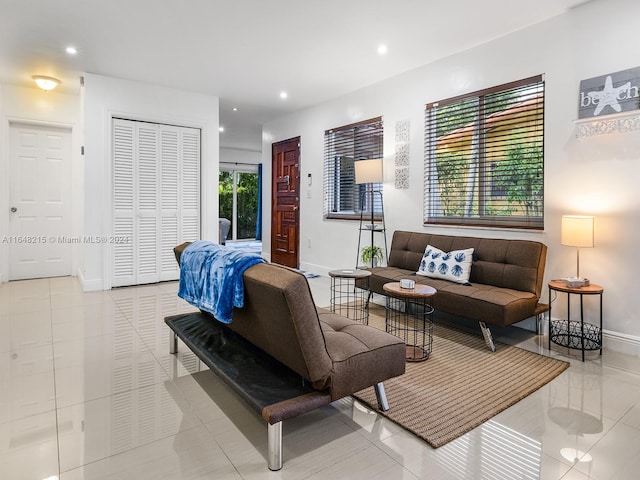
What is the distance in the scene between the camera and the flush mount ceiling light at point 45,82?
499 cm

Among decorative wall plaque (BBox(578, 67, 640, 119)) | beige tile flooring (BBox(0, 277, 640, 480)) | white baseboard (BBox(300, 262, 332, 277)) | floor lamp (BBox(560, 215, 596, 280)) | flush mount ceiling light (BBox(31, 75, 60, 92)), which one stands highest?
flush mount ceiling light (BBox(31, 75, 60, 92))

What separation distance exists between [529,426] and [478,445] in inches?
14.6

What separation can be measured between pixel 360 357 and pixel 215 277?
87 cm

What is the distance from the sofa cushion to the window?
2.31 metres

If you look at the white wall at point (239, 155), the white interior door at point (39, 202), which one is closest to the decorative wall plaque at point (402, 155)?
the white interior door at point (39, 202)

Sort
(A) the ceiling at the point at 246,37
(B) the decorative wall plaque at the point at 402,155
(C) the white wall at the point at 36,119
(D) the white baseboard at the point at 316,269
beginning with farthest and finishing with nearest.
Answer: (D) the white baseboard at the point at 316,269
(C) the white wall at the point at 36,119
(B) the decorative wall plaque at the point at 402,155
(A) the ceiling at the point at 246,37

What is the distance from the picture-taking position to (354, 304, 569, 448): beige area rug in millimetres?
2021

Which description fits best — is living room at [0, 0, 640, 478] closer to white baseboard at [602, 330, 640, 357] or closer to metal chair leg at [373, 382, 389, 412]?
white baseboard at [602, 330, 640, 357]

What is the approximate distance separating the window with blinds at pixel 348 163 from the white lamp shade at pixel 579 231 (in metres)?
2.29

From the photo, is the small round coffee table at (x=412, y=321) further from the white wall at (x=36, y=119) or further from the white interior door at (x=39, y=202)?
the white interior door at (x=39, y=202)

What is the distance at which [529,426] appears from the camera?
200 centimetres

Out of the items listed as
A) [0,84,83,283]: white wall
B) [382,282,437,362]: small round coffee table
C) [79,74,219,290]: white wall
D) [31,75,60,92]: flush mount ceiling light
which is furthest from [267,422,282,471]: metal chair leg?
[31,75,60,92]: flush mount ceiling light

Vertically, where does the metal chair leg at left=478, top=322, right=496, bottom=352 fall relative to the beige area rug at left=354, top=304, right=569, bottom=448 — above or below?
above

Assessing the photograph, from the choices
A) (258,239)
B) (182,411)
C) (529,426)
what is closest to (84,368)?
(182,411)
